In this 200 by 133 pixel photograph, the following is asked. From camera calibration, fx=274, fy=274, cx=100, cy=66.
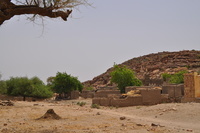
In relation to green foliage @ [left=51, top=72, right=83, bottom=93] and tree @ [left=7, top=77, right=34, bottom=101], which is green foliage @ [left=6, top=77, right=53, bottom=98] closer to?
tree @ [left=7, top=77, right=34, bottom=101]

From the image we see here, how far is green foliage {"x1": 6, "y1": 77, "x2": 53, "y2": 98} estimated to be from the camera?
34.0m

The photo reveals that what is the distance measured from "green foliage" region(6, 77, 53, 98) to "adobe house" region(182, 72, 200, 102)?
20.9 metres

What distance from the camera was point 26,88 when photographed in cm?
3406

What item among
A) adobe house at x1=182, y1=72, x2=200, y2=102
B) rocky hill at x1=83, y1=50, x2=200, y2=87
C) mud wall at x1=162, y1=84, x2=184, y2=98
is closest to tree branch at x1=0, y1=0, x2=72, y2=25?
adobe house at x1=182, y1=72, x2=200, y2=102

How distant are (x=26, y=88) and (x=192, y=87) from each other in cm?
2234

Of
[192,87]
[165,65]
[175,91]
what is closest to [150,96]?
[175,91]

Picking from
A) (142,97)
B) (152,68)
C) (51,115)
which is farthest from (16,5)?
(152,68)

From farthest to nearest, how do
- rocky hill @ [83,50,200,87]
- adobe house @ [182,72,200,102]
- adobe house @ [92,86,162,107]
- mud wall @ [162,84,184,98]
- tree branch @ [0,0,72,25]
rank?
→ rocky hill @ [83,50,200,87] → mud wall @ [162,84,184,98] → adobe house @ [92,86,162,107] → adobe house @ [182,72,200,102] → tree branch @ [0,0,72,25]

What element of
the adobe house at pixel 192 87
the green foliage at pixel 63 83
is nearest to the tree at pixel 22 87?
the green foliage at pixel 63 83

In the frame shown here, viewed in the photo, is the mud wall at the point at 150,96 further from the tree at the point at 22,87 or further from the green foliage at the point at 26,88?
the tree at the point at 22,87

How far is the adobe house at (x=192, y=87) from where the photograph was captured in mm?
17562

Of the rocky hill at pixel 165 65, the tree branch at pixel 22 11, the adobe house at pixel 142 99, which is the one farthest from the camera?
the rocky hill at pixel 165 65

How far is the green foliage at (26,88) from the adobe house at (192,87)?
20879 millimetres

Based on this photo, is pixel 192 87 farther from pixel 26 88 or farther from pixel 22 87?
pixel 22 87
